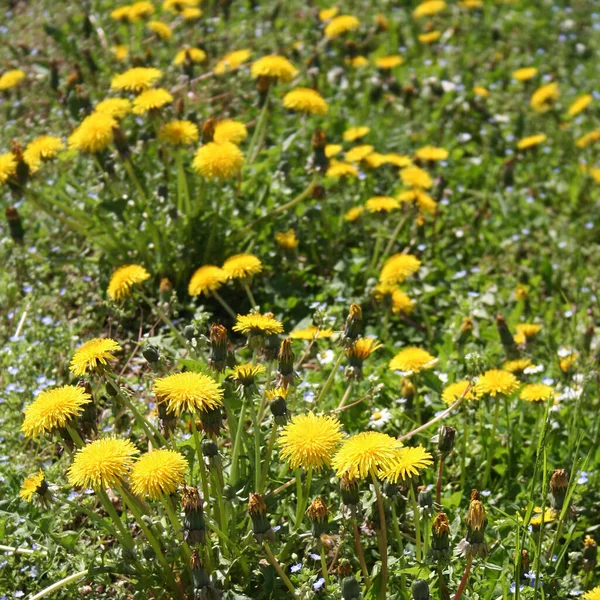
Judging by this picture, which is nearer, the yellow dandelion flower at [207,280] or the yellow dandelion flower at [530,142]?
the yellow dandelion flower at [207,280]

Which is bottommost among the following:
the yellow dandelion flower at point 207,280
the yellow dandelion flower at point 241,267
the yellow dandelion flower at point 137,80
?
the yellow dandelion flower at point 207,280

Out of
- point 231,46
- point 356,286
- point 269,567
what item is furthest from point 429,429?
point 231,46

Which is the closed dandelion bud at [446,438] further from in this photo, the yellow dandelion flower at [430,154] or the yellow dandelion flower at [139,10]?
the yellow dandelion flower at [139,10]

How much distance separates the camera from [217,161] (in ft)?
11.1

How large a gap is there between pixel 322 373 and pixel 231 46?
333 centimetres

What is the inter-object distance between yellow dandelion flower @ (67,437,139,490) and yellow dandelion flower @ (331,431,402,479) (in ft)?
1.69

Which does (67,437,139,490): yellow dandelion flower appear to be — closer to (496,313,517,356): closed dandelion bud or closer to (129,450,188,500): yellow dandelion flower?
(129,450,188,500): yellow dandelion flower

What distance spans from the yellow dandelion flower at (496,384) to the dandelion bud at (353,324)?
0.47 metres

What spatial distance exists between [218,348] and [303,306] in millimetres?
1580

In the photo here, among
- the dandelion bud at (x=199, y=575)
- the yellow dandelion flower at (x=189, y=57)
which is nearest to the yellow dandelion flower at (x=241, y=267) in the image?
the dandelion bud at (x=199, y=575)

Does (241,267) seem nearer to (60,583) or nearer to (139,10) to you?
(60,583)

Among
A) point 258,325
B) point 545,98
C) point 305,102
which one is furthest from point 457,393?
point 545,98

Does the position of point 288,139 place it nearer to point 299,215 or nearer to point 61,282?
point 299,215

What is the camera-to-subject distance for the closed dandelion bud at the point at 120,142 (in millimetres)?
3455
